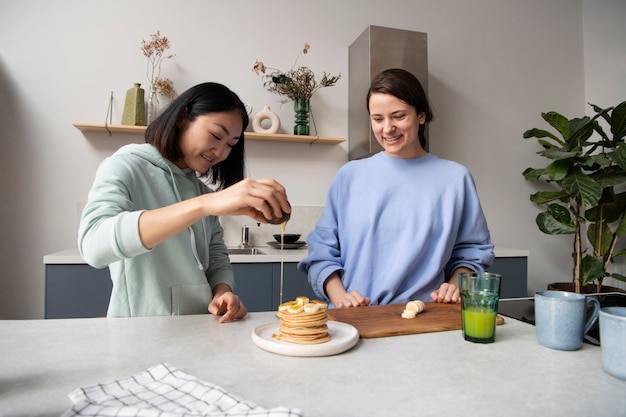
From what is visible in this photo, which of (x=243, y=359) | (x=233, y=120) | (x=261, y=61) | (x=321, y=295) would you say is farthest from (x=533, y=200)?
(x=243, y=359)

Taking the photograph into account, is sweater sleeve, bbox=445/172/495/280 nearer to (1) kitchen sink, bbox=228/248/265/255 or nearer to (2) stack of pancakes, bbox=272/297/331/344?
(2) stack of pancakes, bbox=272/297/331/344

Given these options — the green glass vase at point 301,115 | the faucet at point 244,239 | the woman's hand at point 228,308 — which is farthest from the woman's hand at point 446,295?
the green glass vase at point 301,115

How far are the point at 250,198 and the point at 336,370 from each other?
→ 0.39m

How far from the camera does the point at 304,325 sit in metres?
0.88

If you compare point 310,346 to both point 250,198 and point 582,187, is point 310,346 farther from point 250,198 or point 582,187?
point 582,187

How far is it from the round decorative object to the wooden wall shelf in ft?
0.16

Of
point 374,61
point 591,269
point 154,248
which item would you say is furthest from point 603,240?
point 154,248

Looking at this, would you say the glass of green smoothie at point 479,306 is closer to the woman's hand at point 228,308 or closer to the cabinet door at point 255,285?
the woman's hand at point 228,308

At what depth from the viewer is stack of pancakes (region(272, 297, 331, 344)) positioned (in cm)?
88

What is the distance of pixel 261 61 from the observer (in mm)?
3127

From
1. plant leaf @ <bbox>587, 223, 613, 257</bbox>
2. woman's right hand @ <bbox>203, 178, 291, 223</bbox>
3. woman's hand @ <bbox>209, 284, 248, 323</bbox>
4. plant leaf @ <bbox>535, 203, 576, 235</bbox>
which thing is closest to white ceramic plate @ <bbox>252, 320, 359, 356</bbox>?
woman's hand @ <bbox>209, 284, 248, 323</bbox>

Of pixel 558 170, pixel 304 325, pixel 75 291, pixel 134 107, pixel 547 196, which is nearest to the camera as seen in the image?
pixel 304 325

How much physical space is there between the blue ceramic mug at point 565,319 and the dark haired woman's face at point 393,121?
0.72m

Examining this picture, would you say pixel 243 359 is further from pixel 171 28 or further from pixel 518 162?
pixel 518 162
